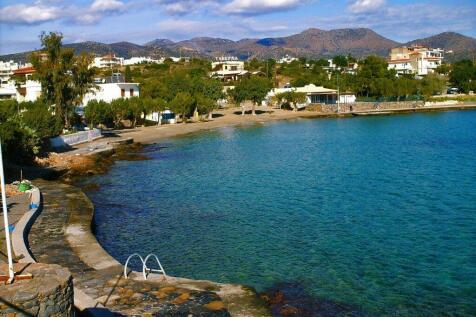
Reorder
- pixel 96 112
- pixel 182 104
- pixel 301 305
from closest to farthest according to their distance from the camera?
pixel 301 305, pixel 96 112, pixel 182 104

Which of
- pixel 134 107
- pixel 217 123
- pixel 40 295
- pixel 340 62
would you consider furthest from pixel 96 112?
pixel 340 62

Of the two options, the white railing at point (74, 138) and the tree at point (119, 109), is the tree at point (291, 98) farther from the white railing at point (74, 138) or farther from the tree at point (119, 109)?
the white railing at point (74, 138)

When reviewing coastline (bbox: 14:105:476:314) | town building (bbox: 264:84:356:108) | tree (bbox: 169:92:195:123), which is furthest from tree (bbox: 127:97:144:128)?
town building (bbox: 264:84:356:108)

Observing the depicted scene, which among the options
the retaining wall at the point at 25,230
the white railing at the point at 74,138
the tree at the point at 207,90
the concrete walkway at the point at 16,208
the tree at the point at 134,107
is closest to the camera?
the retaining wall at the point at 25,230

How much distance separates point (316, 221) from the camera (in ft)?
72.3

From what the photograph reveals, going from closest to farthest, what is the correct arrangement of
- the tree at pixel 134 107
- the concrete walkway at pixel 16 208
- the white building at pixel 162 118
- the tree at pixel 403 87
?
1. the concrete walkway at pixel 16 208
2. the tree at pixel 134 107
3. the white building at pixel 162 118
4. the tree at pixel 403 87

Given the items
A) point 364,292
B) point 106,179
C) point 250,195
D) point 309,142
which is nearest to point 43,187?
point 106,179

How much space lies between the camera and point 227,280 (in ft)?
50.4

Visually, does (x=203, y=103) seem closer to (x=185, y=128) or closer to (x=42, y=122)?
(x=185, y=128)

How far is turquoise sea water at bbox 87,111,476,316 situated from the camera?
1516 cm

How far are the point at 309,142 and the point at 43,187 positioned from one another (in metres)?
33.3

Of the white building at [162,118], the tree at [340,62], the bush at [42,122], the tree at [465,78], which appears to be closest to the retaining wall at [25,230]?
the bush at [42,122]

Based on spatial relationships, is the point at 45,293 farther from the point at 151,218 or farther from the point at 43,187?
the point at 43,187

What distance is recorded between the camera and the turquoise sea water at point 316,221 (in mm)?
15164
